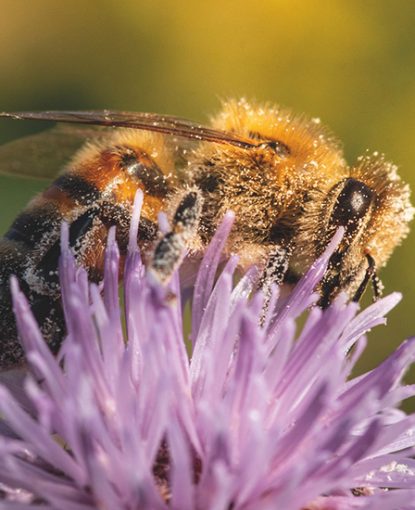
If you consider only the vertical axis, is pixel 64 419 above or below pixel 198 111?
below

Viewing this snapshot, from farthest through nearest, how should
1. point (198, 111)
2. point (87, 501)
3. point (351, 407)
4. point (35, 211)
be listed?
1. point (198, 111)
2. point (35, 211)
3. point (351, 407)
4. point (87, 501)

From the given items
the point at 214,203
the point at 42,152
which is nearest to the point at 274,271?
the point at 214,203

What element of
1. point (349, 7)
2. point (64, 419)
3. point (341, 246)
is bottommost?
point (64, 419)

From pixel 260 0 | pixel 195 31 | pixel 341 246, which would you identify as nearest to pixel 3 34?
pixel 195 31

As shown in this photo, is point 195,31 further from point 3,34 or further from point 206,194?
point 206,194

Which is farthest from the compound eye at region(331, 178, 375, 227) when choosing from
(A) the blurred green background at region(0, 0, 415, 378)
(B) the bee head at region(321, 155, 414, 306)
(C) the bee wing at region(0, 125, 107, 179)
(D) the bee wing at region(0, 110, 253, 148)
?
(A) the blurred green background at region(0, 0, 415, 378)

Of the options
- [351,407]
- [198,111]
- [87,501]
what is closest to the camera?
[87,501]

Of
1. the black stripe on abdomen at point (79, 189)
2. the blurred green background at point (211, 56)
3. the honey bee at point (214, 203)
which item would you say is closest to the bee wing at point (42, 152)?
the honey bee at point (214, 203)
